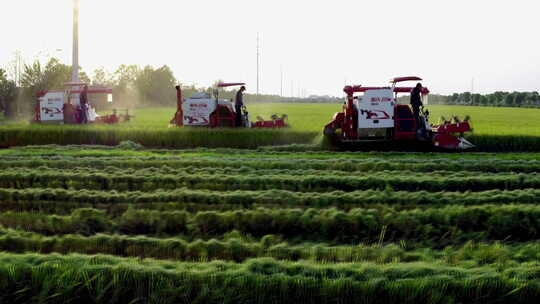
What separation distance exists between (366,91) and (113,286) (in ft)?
44.9

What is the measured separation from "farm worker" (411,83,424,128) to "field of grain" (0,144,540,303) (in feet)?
13.7

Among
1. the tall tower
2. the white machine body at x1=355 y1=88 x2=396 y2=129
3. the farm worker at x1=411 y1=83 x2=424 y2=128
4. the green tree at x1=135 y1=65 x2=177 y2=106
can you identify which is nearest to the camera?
the farm worker at x1=411 y1=83 x2=424 y2=128

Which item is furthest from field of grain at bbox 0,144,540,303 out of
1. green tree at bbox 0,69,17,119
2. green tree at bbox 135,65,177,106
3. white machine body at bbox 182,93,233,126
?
green tree at bbox 135,65,177,106

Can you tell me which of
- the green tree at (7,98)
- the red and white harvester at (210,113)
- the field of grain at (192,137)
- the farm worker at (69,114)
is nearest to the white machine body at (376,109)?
the field of grain at (192,137)

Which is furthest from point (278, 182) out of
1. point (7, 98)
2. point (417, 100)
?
point (7, 98)

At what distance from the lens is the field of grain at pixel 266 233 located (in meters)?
5.11

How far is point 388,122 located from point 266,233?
1096 cm

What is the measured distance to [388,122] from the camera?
1764cm

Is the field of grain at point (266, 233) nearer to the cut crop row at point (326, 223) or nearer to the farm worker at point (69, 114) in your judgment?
the cut crop row at point (326, 223)

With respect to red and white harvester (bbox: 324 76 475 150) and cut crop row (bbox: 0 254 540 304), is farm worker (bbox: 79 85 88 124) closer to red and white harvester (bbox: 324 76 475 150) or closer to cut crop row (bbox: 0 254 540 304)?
red and white harvester (bbox: 324 76 475 150)

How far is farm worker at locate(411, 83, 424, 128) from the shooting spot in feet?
57.1

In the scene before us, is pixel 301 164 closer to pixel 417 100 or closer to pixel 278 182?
pixel 278 182

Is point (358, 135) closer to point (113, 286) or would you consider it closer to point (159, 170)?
point (159, 170)

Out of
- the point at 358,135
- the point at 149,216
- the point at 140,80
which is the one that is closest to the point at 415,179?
the point at 149,216
